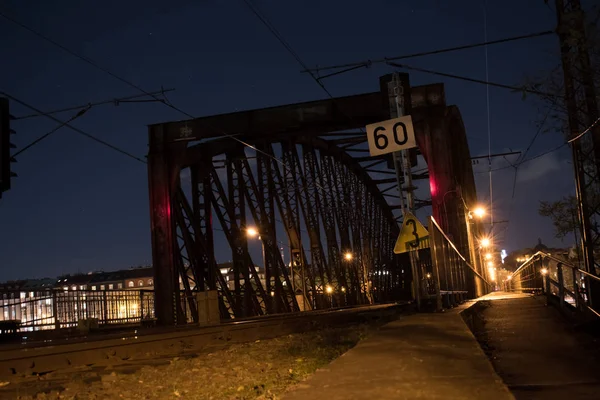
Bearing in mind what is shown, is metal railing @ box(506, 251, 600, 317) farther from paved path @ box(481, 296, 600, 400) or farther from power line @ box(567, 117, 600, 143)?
power line @ box(567, 117, 600, 143)

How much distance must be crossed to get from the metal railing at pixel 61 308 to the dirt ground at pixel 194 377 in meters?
11.1

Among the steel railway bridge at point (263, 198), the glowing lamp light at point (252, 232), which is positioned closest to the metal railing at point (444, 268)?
the steel railway bridge at point (263, 198)

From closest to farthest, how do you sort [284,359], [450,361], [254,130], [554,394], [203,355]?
[450,361] → [554,394] → [284,359] → [203,355] → [254,130]

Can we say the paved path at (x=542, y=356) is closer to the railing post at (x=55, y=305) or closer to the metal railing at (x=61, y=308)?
the metal railing at (x=61, y=308)

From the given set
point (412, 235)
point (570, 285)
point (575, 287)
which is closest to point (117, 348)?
point (412, 235)

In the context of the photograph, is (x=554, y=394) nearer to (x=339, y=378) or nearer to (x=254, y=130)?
(x=339, y=378)

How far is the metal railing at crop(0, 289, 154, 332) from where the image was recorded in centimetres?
1992

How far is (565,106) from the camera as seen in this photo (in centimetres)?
1563

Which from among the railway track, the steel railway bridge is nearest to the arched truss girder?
the steel railway bridge

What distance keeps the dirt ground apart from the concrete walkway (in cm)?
63

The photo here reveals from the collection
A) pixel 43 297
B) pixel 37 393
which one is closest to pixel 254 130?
pixel 43 297

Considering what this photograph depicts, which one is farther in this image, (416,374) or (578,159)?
(578,159)

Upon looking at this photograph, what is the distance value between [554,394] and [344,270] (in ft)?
95.1

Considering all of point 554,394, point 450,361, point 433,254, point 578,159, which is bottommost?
point 554,394
